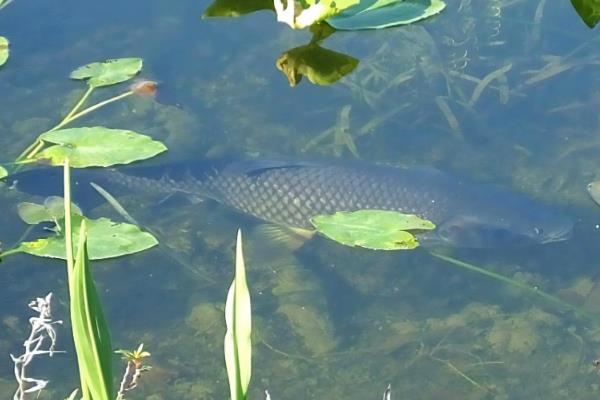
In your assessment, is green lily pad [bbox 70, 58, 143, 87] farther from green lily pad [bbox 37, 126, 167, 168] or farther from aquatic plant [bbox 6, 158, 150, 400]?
aquatic plant [bbox 6, 158, 150, 400]

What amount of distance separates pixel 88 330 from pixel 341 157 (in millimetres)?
1935

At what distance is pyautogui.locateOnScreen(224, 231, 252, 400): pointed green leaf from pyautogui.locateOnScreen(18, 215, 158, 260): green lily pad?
3.97 feet

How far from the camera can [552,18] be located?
11.8 ft

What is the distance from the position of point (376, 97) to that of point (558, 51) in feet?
2.41

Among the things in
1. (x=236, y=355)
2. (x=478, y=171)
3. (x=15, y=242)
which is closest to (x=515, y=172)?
(x=478, y=171)

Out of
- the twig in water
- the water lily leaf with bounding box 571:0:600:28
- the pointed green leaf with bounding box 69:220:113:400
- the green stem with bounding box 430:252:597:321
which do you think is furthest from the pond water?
the pointed green leaf with bounding box 69:220:113:400

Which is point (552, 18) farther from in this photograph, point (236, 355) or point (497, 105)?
point (236, 355)

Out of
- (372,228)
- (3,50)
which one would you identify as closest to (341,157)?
(372,228)

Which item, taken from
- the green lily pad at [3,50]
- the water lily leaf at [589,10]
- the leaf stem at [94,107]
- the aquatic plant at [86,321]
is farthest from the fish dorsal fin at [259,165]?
the aquatic plant at [86,321]

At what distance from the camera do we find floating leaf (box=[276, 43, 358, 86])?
324cm

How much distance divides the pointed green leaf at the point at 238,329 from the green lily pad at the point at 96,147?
1.50m

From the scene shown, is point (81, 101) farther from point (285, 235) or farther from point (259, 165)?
point (285, 235)

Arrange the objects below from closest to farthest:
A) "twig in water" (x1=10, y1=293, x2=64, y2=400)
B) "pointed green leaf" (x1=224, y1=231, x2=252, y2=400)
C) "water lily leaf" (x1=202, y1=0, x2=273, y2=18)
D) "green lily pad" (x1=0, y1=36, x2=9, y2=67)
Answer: "pointed green leaf" (x1=224, y1=231, x2=252, y2=400)
"twig in water" (x1=10, y1=293, x2=64, y2=400)
"green lily pad" (x1=0, y1=36, x2=9, y2=67)
"water lily leaf" (x1=202, y1=0, x2=273, y2=18)

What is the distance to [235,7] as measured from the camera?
3.45m
